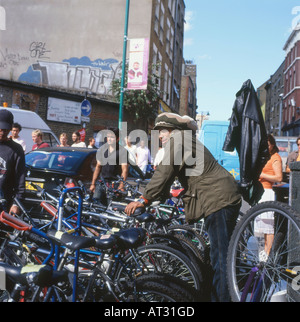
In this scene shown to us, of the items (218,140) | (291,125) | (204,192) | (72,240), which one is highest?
Result: (291,125)

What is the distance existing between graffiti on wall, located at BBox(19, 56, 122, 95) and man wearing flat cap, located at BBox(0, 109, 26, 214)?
70.3ft

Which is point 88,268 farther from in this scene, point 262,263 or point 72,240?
point 262,263

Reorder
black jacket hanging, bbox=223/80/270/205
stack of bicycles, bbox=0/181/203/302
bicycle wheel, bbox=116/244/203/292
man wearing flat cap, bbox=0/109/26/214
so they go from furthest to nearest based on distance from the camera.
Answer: man wearing flat cap, bbox=0/109/26/214 → black jacket hanging, bbox=223/80/270/205 → bicycle wheel, bbox=116/244/203/292 → stack of bicycles, bbox=0/181/203/302

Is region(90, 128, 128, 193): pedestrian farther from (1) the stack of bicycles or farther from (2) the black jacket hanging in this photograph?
(1) the stack of bicycles

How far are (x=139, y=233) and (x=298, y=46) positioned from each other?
5008cm

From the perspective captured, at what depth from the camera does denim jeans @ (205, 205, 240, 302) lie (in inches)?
129

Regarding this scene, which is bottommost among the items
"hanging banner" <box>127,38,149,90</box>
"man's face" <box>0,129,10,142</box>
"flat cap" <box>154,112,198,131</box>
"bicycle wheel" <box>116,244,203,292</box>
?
"bicycle wheel" <box>116,244,203,292</box>

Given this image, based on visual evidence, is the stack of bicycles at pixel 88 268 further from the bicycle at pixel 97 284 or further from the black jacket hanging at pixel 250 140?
the black jacket hanging at pixel 250 140

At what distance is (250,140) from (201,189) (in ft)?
3.15

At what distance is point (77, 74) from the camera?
25.9m

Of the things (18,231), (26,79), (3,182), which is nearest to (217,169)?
(18,231)

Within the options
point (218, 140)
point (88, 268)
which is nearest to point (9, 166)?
point (88, 268)

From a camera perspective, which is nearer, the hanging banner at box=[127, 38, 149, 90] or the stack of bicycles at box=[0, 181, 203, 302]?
the stack of bicycles at box=[0, 181, 203, 302]

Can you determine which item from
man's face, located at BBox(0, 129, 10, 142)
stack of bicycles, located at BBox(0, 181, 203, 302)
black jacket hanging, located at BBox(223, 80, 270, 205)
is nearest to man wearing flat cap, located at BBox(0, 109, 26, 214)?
man's face, located at BBox(0, 129, 10, 142)
